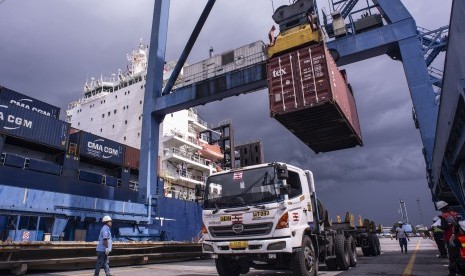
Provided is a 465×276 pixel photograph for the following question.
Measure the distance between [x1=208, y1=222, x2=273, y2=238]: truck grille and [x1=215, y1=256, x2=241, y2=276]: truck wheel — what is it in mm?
647

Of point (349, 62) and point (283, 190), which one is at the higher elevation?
point (349, 62)

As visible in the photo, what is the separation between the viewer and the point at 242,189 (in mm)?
6941

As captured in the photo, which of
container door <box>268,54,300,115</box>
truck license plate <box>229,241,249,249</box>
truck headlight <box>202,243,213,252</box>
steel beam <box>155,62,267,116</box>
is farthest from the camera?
steel beam <box>155,62,267,116</box>

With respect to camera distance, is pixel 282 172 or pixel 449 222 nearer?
pixel 449 222

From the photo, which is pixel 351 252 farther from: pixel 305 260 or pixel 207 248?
pixel 207 248

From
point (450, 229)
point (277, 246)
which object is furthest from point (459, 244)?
point (277, 246)

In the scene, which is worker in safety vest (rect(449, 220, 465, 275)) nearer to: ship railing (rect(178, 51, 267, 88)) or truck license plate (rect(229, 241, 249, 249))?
truck license plate (rect(229, 241, 249, 249))

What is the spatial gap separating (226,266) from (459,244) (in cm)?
452

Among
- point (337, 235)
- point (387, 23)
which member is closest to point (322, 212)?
point (337, 235)

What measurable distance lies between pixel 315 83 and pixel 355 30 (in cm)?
568

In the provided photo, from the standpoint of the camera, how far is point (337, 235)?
30.1 ft

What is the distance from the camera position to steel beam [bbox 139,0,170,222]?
19.5 m

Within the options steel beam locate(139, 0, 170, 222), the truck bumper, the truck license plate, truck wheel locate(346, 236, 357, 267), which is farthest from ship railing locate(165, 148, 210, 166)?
the truck license plate

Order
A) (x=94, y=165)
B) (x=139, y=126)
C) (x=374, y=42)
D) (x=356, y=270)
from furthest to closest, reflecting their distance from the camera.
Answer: (x=139, y=126), (x=94, y=165), (x=374, y=42), (x=356, y=270)
